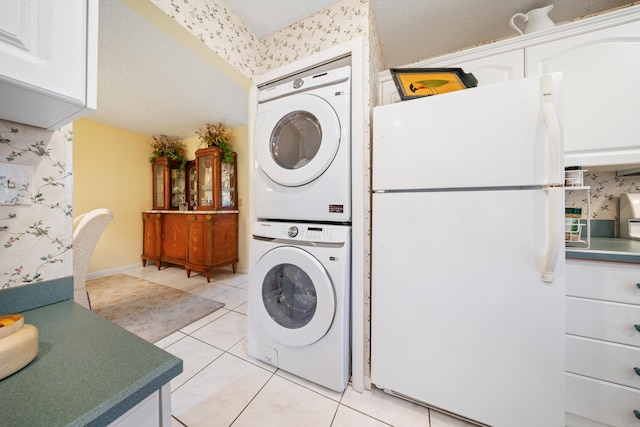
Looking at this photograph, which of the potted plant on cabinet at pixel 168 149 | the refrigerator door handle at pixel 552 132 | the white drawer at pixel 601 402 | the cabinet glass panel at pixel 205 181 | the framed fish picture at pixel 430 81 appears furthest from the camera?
the potted plant on cabinet at pixel 168 149

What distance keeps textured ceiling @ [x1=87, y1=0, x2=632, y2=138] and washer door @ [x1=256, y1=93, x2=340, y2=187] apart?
26.8 inches

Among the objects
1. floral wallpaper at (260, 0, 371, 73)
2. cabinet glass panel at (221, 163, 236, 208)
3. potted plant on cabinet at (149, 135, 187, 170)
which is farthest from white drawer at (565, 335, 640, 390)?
potted plant on cabinet at (149, 135, 187, 170)

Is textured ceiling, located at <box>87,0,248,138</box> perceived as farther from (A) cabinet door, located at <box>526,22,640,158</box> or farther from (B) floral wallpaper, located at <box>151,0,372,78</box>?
(A) cabinet door, located at <box>526,22,640,158</box>

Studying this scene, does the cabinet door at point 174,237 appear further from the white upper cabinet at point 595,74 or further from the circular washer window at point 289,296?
the white upper cabinet at point 595,74

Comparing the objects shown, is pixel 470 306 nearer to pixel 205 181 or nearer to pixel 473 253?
pixel 473 253

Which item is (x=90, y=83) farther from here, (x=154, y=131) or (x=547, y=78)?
(x=154, y=131)

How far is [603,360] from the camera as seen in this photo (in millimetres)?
929

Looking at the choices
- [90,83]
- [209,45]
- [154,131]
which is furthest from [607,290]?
[154,131]

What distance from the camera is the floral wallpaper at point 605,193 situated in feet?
4.40

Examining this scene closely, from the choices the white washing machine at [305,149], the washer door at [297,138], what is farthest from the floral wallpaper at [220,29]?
the washer door at [297,138]

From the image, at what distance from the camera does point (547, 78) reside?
0.79m

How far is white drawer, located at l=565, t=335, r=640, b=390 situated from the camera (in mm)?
897

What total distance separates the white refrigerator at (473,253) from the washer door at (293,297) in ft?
0.92

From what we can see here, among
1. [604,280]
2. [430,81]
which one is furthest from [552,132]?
[604,280]
